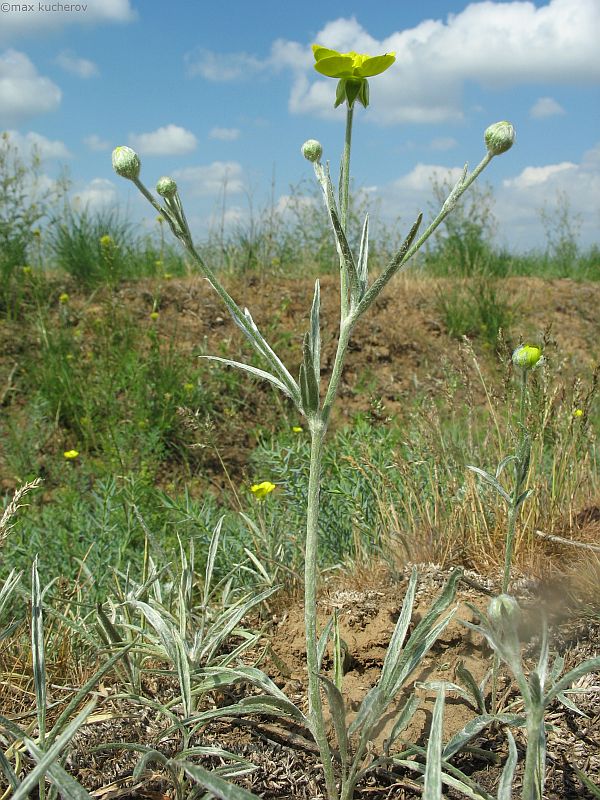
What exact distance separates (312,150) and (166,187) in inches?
12.5

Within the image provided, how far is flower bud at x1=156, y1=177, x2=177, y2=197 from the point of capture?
1.10m

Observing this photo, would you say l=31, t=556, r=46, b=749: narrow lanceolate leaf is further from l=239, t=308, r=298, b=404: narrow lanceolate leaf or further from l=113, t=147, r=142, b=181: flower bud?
l=113, t=147, r=142, b=181: flower bud

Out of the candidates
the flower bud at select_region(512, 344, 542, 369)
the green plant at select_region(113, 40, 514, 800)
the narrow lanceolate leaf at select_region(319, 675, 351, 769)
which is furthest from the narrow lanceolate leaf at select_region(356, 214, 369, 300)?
the narrow lanceolate leaf at select_region(319, 675, 351, 769)

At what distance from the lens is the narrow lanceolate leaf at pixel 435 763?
919mm

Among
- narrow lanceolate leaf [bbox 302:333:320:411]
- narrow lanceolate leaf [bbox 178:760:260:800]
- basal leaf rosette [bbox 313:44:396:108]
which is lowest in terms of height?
narrow lanceolate leaf [bbox 178:760:260:800]

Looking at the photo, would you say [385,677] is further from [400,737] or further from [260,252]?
[260,252]

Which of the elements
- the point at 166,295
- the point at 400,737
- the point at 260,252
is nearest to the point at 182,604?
the point at 400,737

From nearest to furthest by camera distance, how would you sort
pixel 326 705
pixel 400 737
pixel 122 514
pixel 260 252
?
pixel 400 737 → pixel 326 705 → pixel 122 514 → pixel 260 252

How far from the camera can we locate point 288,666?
162cm

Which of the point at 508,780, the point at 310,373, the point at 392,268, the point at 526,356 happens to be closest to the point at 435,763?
the point at 508,780

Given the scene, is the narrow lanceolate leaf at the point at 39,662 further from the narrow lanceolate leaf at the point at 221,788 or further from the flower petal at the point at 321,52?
the flower petal at the point at 321,52

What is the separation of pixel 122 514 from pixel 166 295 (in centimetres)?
288

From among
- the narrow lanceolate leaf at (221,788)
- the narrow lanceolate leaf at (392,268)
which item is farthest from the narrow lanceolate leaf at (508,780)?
the narrow lanceolate leaf at (392,268)

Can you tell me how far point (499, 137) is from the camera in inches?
43.6
